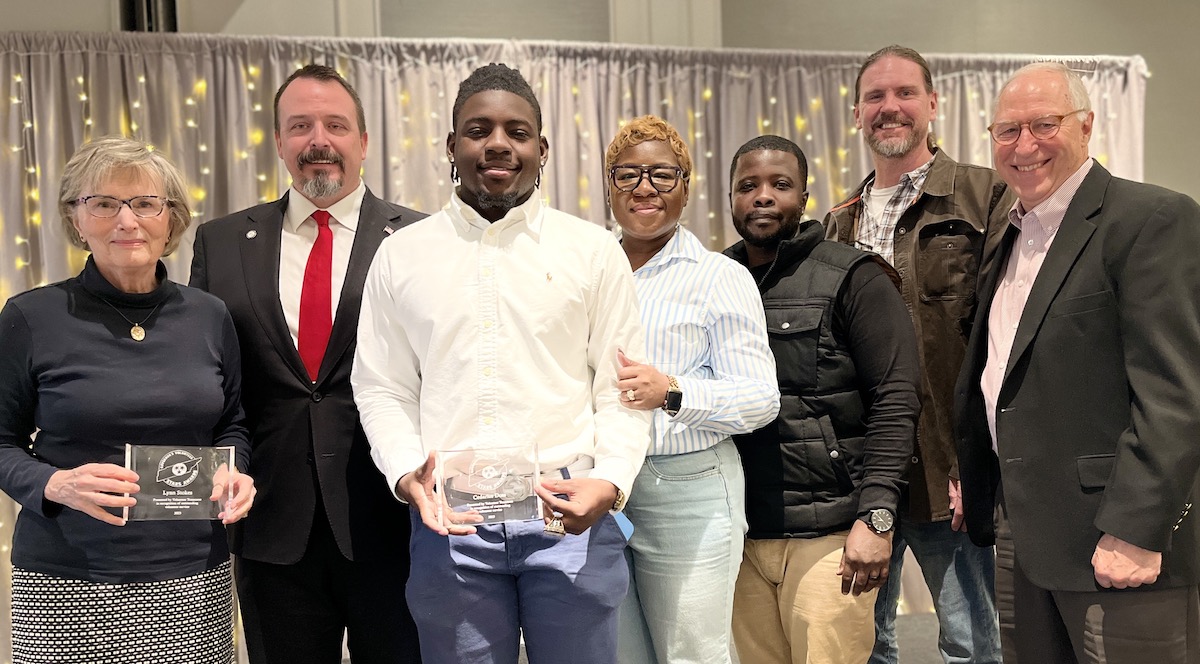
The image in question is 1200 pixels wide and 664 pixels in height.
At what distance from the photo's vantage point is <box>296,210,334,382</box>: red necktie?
2535mm

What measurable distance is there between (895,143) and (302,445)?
1.94 meters

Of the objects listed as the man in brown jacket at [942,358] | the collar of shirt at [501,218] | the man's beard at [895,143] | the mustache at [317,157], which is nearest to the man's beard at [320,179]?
the mustache at [317,157]

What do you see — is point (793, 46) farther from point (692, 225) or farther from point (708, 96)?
point (692, 225)

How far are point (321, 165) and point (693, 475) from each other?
123 cm

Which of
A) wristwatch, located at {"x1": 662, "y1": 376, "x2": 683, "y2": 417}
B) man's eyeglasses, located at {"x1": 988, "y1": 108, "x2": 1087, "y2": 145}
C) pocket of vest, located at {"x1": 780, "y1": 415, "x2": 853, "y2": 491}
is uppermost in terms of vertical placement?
man's eyeglasses, located at {"x1": 988, "y1": 108, "x2": 1087, "y2": 145}

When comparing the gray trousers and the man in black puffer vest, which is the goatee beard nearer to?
the man in black puffer vest

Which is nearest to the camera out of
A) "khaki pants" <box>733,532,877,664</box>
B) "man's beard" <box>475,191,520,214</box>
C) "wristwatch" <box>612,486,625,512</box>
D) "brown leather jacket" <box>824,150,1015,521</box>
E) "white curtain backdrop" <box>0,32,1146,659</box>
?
"wristwatch" <box>612,486,625,512</box>

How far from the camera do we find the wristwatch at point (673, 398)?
2.26 metres

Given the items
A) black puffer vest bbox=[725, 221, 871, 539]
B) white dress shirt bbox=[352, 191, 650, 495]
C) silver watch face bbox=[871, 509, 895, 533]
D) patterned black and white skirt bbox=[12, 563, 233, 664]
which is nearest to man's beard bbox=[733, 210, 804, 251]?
black puffer vest bbox=[725, 221, 871, 539]

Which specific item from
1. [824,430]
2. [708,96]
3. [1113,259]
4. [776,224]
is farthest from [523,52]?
[1113,259]

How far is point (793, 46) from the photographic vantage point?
551cm

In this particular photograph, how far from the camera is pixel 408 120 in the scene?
4.79 m

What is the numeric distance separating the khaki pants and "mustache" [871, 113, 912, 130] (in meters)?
1.35

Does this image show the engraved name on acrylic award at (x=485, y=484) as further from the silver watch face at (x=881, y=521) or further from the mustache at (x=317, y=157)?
the mustache at (x=317, y=157)
